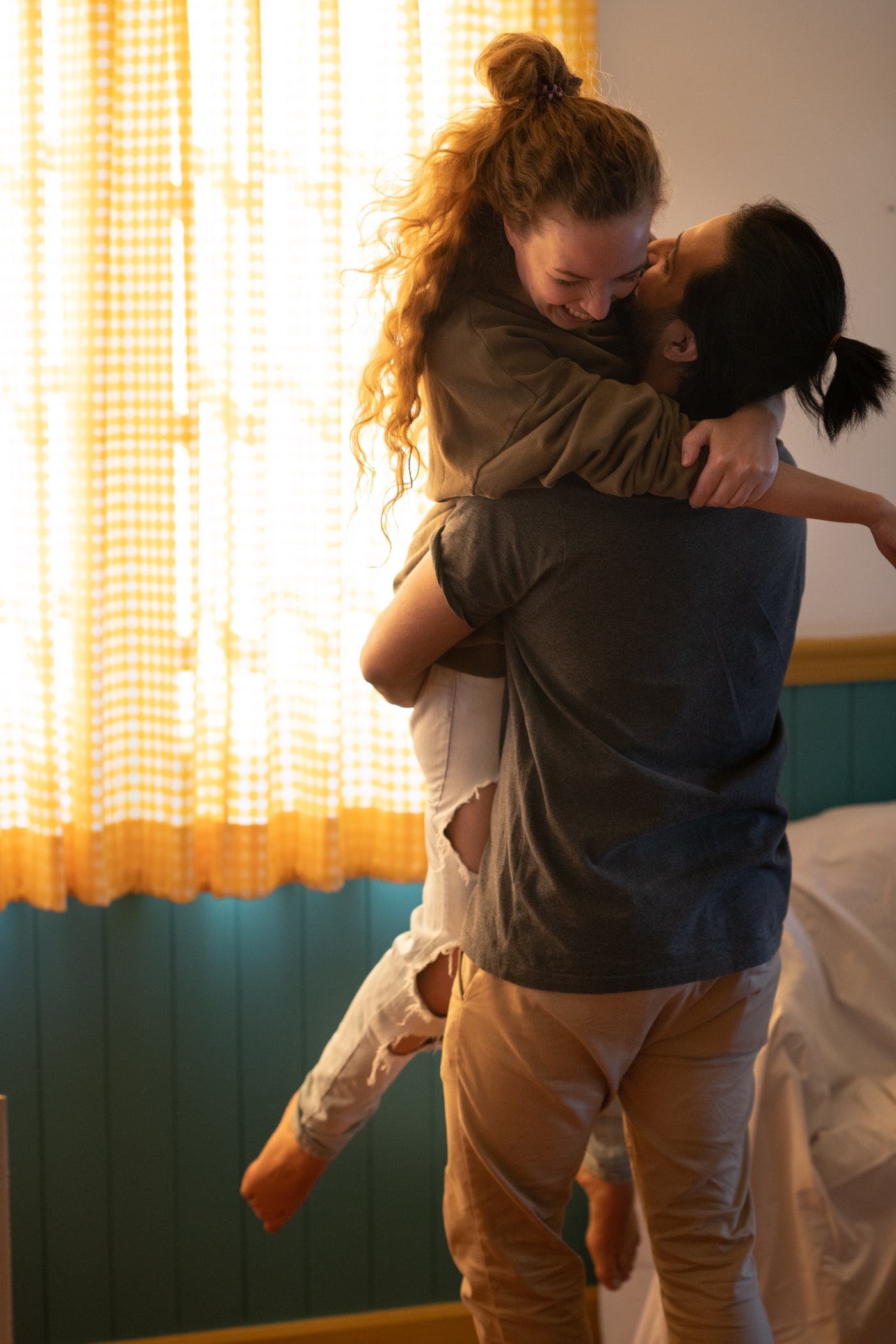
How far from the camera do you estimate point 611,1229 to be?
1.54 m

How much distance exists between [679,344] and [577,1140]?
2.58ft

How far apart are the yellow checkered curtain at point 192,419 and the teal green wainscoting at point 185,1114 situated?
0.46 feet

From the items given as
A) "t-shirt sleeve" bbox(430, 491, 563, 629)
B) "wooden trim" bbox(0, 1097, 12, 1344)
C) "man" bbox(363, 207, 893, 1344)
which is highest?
"t-shirt sleeve" bbox(430, 491, 563, 629)

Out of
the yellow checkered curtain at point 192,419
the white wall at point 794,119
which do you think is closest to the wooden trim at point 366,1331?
the yellow checkered curtain at point 192,419

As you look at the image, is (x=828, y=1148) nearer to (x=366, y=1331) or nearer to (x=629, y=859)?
(x=629, y=859)

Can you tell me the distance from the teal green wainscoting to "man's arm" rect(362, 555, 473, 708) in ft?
2.61

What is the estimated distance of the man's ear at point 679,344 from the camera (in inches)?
39.4

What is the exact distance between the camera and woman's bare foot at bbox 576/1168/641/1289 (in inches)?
60.4

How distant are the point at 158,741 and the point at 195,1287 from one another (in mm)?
991

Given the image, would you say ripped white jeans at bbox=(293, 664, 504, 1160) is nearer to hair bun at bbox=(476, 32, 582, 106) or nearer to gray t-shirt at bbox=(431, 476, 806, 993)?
gray t-shirt at bbox=(431, 476, 806, 993)

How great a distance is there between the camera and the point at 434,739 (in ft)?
4.14

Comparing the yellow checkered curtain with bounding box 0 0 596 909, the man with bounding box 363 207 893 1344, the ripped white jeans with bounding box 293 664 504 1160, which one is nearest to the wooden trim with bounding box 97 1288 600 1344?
the ripped white jeans with bounding box 293 664 504 1160

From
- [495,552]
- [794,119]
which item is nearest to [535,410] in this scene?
[495,552]

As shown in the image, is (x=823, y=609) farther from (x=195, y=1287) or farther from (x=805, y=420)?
(x=195, y=1287)
